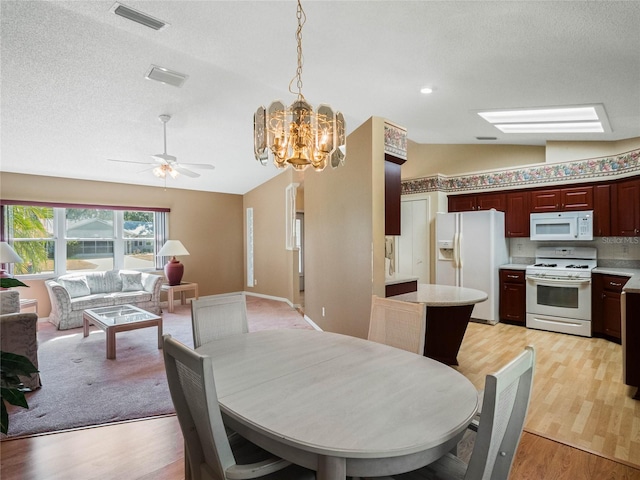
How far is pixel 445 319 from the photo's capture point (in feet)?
10.8

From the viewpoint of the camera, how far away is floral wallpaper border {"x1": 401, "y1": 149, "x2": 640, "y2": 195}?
167 inches

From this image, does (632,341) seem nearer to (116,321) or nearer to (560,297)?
(560,297)

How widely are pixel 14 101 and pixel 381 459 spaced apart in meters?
4.35

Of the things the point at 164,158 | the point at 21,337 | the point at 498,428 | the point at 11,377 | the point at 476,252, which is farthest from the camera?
the point at 476,252

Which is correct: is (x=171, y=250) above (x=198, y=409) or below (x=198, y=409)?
above

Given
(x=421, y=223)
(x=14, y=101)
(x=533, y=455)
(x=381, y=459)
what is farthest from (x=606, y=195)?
(x=14, y=101)

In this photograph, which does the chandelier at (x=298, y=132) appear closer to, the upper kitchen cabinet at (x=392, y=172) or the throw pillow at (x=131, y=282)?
the upper kitchen cabinet at (x=392, y=172)

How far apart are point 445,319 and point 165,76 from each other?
344 cm

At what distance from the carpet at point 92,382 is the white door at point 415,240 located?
285 centimetres

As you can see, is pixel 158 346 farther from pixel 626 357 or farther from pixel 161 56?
pixel 626 357

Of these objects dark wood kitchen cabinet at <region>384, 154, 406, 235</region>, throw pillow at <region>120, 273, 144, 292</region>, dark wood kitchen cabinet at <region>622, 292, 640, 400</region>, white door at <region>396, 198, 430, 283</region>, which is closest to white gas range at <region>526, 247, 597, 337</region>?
Result: white door at <region>396, 198, 430, 283</region>

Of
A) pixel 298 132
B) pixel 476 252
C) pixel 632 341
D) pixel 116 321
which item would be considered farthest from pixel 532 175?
pixel 116 321

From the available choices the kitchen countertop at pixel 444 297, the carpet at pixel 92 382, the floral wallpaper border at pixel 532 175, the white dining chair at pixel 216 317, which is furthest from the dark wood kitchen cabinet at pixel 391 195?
the carpet at pixel 92 382

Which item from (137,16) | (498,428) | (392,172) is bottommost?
(498,428)
